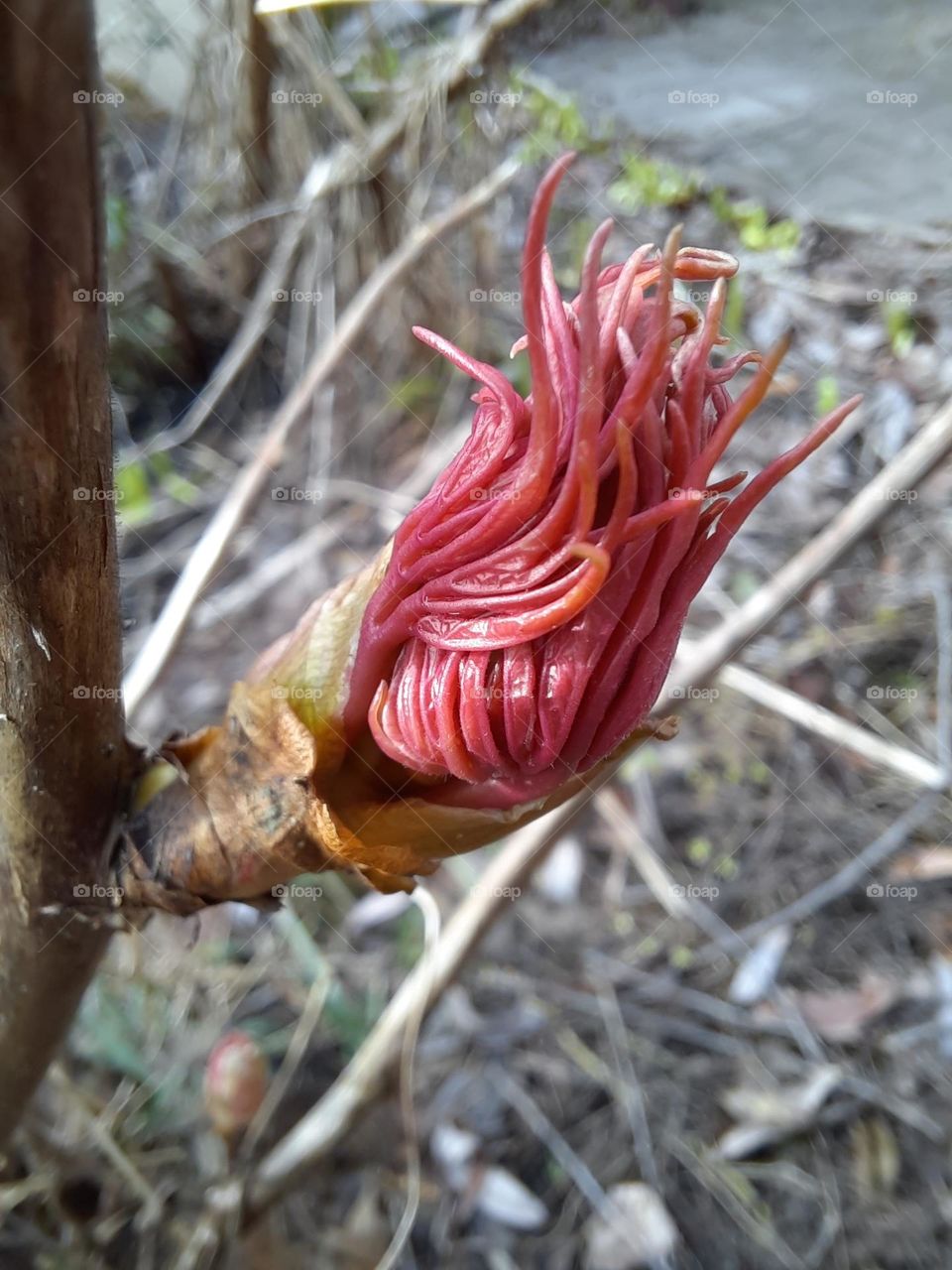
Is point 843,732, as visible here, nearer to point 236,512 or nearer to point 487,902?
point 487,902

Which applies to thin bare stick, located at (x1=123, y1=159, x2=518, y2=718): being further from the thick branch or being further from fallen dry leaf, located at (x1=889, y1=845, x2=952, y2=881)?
fallen dry leaf, located at (x1=889, y1=845, x2=952, y2=881)

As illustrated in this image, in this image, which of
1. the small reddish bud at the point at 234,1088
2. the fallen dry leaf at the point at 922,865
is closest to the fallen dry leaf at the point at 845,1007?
the fallen dry leaf at the point at 922,865

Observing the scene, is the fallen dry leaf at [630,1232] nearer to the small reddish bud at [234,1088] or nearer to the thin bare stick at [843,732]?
the small reddish bud at [234,1088]

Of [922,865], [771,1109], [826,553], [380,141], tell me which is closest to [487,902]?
[826,553]

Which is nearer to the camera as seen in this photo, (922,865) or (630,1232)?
(630,1232)

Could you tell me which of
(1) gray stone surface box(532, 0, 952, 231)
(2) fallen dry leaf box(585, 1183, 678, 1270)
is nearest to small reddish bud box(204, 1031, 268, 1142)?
(2) fallen dry leaf box(585, 1183, 678, 1270)
